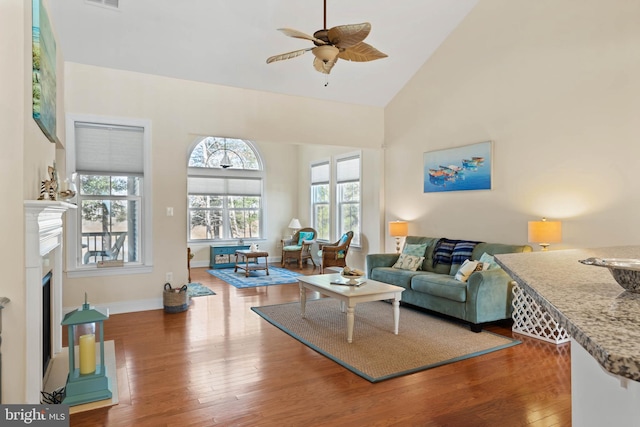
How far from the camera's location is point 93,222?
16.9 ft

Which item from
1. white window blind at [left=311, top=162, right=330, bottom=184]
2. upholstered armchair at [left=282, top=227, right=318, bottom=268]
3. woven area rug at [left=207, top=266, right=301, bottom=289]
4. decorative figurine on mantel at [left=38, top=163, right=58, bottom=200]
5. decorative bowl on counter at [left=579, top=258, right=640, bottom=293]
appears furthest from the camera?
white window blind at [left=311, top=162, right=330, bottom=184]

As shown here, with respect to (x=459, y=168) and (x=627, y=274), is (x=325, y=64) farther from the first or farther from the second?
(x=459, y=168)

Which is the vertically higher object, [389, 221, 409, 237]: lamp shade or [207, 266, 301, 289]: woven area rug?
[389, 221, 409, 237]: lamp shade

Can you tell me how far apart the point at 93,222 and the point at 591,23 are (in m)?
6.11

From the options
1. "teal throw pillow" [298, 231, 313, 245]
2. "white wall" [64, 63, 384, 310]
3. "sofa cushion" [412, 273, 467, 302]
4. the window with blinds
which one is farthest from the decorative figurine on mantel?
"teal throw pillow" [298, 231, 313, 245]

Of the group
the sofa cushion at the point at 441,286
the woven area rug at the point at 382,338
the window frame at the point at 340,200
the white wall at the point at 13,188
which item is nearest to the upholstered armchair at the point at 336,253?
the window frame at the point at 340,200

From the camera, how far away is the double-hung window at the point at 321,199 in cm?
899

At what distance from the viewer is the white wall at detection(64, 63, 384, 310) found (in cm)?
500

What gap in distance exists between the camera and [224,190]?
9727mm

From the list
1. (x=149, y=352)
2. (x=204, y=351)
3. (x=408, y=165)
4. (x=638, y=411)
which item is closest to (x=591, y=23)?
(x=408, y=165)

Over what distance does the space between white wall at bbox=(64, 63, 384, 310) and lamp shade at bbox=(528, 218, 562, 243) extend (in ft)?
11.3

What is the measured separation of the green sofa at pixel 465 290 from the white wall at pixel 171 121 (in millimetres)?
2697

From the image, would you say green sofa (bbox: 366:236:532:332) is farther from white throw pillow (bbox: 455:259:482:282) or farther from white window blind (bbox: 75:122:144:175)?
white window blind (bbox: 75:122:144:175)

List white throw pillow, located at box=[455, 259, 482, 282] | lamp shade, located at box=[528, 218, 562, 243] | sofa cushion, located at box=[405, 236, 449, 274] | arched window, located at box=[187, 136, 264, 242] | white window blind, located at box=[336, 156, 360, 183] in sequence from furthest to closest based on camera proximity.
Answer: arched window, located at box=[187, 136, 264, 242]
white window blind, located at box=[336, 156, 360, 183]
sofa cushion, located at box=[405, 236, 449, 274]
white throw pillow, located at box=[455, 259, 482, 282]
lamp shade, located at box=[528, 218, 562, 243]
